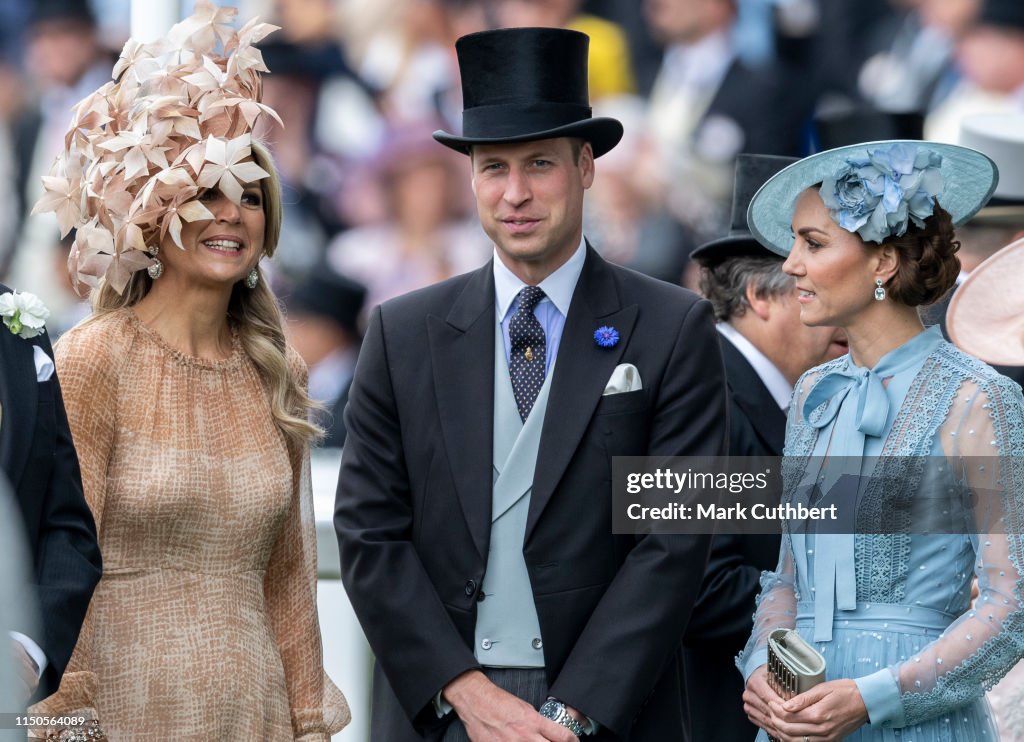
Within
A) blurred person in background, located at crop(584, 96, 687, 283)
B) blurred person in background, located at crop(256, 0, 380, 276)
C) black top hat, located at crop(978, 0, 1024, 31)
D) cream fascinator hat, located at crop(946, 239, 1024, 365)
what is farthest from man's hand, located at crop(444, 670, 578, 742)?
black top hat, located at crop(978, 0, 1024, 31)

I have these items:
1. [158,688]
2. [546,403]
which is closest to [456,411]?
[546,403]

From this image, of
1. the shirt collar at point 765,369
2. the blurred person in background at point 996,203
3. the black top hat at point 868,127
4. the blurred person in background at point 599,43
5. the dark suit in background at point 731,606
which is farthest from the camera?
the blurred person in background at point 599,43

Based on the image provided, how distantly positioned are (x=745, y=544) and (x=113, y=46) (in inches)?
169

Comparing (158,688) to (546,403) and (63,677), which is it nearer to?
(63,677)

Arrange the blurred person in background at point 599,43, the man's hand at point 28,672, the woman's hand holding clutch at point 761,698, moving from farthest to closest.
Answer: the blurred person in background at point 599,43 < the woman's hand holding clutch at point 761,698 < the man's hand at point 28,672

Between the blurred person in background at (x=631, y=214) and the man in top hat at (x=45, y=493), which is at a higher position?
the blurred person in background at (x=631, y=214)

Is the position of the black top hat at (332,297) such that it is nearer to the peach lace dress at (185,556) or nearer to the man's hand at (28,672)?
the peach lace dress at (185,556)

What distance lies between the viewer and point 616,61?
650 cm

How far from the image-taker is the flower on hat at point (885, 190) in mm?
3316

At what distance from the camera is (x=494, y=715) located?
3.37 metres

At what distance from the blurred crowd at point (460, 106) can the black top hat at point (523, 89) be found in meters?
2.65

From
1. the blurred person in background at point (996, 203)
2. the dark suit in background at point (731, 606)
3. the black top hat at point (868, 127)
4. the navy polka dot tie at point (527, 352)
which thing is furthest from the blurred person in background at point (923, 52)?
the navy polka dot tie at point (527, 352)

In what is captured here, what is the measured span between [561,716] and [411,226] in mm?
3602

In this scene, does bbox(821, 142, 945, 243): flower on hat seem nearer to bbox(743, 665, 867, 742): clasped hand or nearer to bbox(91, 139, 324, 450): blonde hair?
bbox(743, 665, 867, 742): clasped hand
